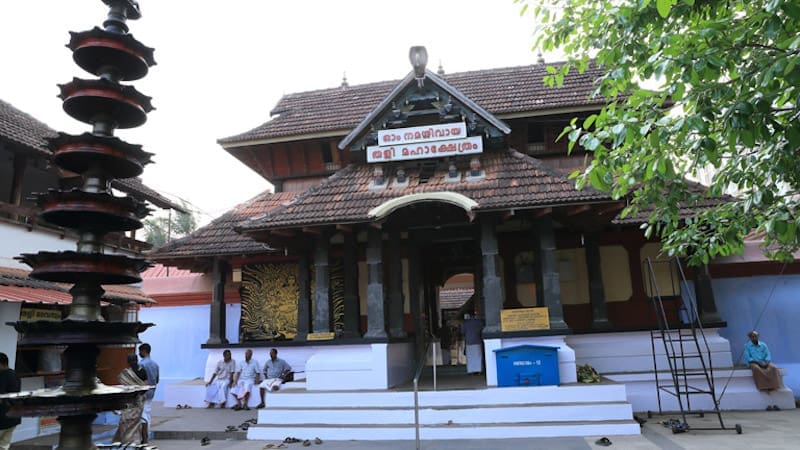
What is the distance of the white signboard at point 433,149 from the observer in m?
11.8

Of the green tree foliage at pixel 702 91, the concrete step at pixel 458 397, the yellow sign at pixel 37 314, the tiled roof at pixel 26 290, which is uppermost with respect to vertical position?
the green tree foliage at pixel 702 91

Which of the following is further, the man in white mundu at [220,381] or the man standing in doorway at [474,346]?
the man in white mundu at [220,381]

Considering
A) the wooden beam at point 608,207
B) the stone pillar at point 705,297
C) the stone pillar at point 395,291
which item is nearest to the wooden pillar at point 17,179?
the stone pillar at point 395,291

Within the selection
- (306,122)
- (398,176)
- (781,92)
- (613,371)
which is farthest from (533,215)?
(306,122)

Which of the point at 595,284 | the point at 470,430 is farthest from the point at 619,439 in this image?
the point at 595,284

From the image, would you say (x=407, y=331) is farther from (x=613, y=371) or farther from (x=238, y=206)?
(x=238, y=206)

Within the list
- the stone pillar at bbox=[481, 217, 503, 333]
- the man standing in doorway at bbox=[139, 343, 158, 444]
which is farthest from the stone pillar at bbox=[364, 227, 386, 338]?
the man standing in doorway at bbox=[139, 343, 158, 444]

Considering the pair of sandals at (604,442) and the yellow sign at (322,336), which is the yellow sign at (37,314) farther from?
the pair of sandals at (604,442)

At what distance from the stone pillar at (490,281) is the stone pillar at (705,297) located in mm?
4943

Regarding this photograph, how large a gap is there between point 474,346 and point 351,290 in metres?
3.03

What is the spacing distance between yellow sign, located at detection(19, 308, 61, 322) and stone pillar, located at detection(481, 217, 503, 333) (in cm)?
879

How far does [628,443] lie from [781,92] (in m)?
5.33

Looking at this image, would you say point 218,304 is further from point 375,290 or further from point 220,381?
point 375,290

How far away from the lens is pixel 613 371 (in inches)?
457
